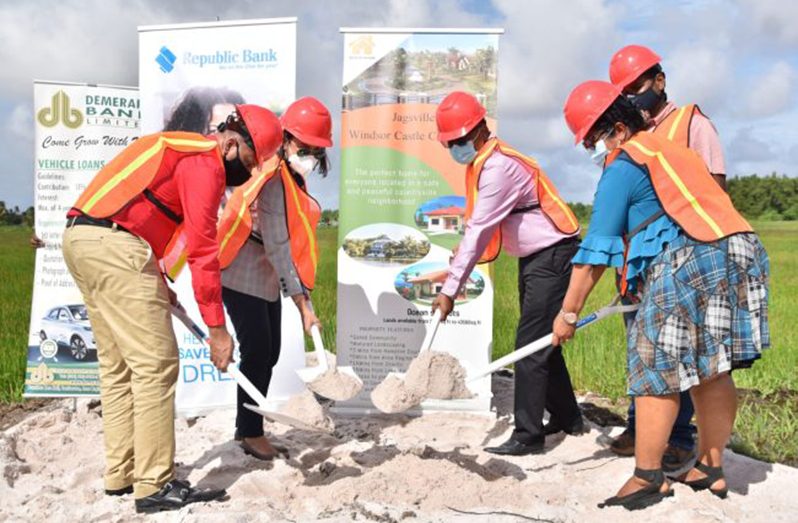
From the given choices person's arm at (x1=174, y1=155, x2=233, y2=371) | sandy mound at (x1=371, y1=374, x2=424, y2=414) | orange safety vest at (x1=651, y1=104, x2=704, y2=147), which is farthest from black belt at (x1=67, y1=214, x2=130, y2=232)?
orange safety vest at (x1=651, y1=104, x2=704, y2=147)

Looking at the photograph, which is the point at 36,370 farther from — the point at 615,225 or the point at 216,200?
the point at 615,225

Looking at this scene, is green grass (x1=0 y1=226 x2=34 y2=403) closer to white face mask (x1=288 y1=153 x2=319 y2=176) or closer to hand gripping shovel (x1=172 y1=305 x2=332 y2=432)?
hand gripping shovel (x1=172 y1=305 x2=332 y2=432)

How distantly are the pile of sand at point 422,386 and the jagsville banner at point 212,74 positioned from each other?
131cm

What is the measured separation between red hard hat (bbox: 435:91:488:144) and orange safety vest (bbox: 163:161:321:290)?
2.58ft

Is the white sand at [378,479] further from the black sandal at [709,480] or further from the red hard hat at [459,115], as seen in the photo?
the red hard hat at [459,115]

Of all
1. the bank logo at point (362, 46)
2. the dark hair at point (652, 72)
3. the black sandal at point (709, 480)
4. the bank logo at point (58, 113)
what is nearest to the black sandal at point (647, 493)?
the black sandal at point (709, 480)

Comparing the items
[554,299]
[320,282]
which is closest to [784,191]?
[320,282]

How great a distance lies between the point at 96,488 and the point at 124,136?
2.28 meters

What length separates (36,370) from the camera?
185 inches

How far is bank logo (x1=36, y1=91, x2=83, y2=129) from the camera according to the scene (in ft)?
14.8

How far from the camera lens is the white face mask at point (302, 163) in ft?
11.8

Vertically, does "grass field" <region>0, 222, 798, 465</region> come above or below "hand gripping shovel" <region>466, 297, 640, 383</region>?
below

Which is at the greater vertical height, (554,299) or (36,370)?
(554,299)

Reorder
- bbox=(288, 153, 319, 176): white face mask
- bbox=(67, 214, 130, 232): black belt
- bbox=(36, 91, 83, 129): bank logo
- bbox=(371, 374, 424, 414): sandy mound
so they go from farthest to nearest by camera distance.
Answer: bbox=(36, 91, 83, 129): bank logo, bbox=(288, 153, 319, 176): white face mask, bbox=(371, 374, 424, 414): sandy mound, bbox=(67, 214, 130, 232): black belt
